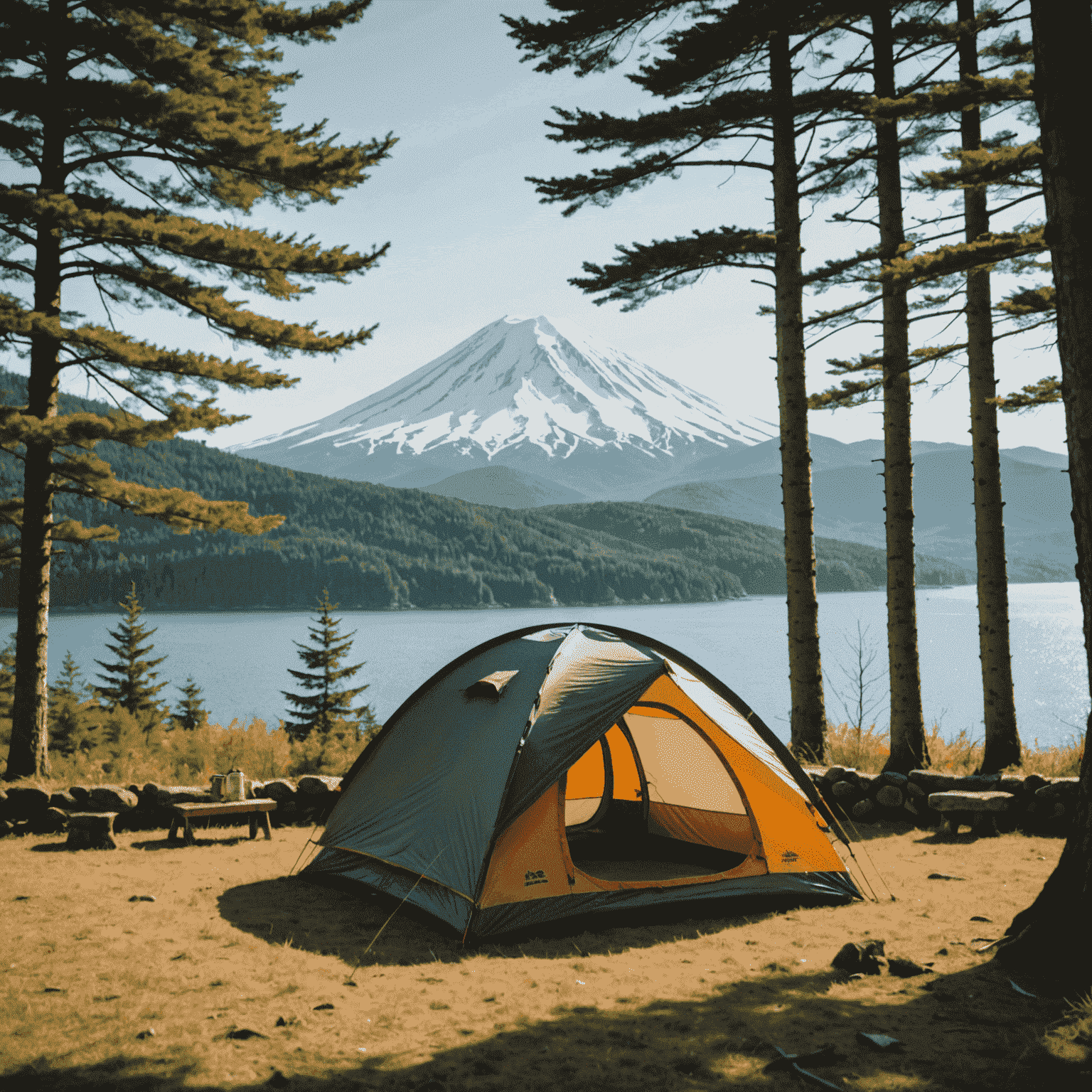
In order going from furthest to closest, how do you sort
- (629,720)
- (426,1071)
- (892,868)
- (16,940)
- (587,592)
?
1. (587,592)
2. (629,720)
3. (892,868)
4. (16,940)
5. (426,1071)

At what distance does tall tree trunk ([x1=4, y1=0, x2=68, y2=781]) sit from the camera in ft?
27.1

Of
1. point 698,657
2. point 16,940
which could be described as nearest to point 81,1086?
point 16,940

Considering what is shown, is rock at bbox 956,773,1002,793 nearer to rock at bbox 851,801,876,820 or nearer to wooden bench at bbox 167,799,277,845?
rock at bbox 851,801,876,820

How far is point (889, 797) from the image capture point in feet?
25.2

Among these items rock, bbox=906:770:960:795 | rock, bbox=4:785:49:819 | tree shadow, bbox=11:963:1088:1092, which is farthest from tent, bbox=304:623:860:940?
rock, bbox=4:785:49:819

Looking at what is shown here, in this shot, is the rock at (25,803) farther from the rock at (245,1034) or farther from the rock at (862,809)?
the rock at (862,809)

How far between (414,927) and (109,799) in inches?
161

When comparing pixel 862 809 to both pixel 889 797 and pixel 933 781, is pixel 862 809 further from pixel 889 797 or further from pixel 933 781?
pixel 933 781

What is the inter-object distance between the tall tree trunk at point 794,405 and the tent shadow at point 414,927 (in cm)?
366

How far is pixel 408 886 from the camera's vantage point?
16.6 ft

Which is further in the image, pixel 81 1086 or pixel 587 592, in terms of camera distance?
pixel 587 592

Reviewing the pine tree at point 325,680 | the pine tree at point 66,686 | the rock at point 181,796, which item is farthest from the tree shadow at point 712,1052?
the pine tree at point 325,680

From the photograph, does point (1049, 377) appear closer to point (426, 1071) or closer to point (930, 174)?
point (930, 174)

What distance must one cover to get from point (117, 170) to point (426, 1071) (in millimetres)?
9524
